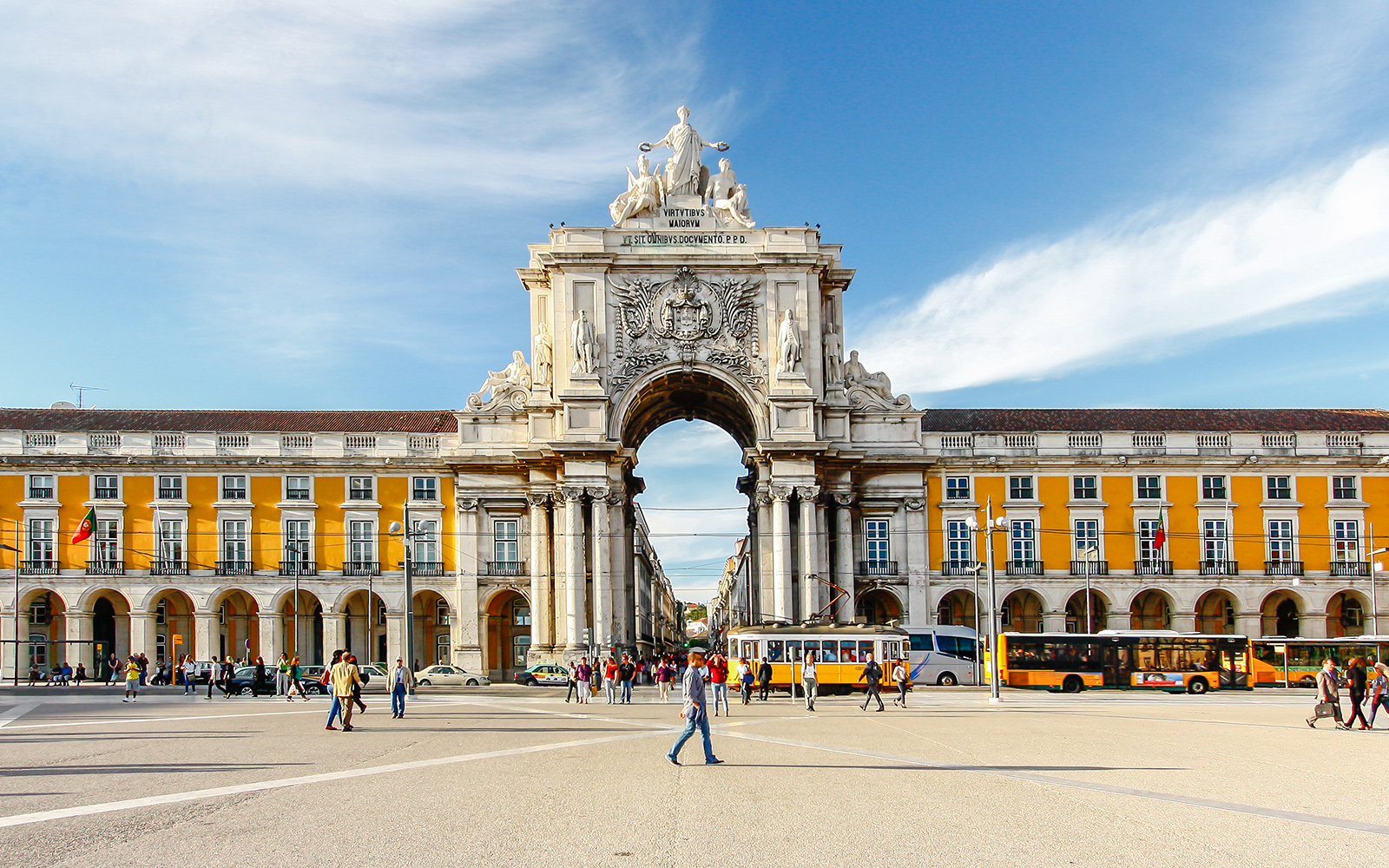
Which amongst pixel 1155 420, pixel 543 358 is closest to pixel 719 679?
pixel 543 358

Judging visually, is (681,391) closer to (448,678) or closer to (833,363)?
(833,363)

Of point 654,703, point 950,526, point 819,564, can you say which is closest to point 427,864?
point 654,703

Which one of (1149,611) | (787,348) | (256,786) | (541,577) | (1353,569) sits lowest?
(1149,611)

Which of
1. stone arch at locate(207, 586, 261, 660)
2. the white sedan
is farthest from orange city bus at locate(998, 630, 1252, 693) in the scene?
stone arch at locate(207, 586, 261, 660)

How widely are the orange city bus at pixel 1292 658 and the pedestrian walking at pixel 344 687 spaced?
42.6 m

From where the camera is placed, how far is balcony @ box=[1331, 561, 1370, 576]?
2539 inches

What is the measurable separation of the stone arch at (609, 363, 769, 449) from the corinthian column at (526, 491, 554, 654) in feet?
18.0

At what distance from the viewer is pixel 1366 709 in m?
38.5

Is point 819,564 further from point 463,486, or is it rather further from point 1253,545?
point 1253,545

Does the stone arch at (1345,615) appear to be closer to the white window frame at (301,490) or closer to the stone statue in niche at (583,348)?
the stone statue in niche at (583,348)

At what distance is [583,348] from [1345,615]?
41552 millimetres

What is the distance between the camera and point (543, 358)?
64812mm

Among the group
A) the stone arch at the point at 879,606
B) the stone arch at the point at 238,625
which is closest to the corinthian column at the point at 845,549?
the stone arch at the point at 879,606

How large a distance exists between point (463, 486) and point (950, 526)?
2527 cm
